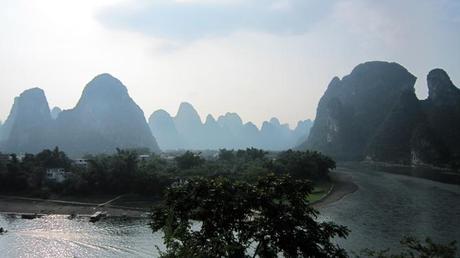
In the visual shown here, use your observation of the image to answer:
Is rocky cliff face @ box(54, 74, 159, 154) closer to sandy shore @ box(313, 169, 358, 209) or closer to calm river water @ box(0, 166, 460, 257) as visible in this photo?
sandy shore @ box(313, 169, 358, 209)

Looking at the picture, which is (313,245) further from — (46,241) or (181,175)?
(181,175)

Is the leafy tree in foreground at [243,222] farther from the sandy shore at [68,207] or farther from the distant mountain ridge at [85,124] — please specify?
the distant mountain ridge at [85,124]

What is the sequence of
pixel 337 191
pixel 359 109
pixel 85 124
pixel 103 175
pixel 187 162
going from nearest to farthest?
1. pixel 103 175
2. pixel 337 191
3. pixel 187 162
4. pixel 85 124
5. pixel 359 109

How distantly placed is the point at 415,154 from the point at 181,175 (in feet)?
243

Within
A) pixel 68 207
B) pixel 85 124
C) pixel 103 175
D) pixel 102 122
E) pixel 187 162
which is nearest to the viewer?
pixel 68 207

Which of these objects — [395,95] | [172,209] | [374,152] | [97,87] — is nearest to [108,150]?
[97,87]

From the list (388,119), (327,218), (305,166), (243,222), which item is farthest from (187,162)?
(388,119)

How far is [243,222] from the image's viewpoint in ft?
43.1

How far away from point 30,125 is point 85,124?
52.7 feet

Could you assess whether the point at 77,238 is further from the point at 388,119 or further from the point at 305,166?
the point at 388,119

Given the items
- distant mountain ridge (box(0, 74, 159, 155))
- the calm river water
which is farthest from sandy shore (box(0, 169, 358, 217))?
distant mountain ridge (box(0, 74, 159, 155))

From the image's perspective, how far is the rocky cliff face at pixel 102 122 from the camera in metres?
137

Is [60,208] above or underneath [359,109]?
underneath

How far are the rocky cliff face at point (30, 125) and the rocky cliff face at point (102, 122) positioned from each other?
163 inches
